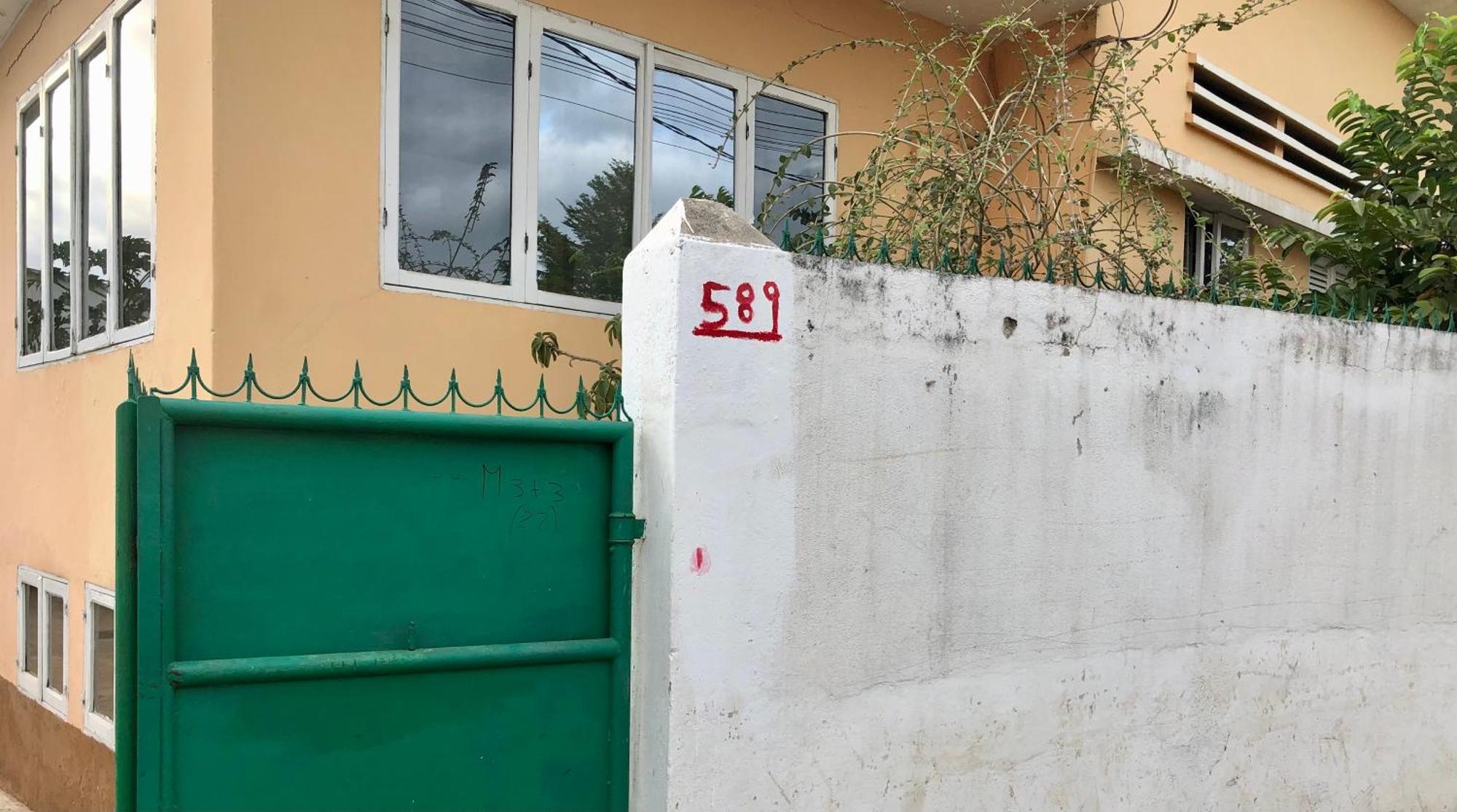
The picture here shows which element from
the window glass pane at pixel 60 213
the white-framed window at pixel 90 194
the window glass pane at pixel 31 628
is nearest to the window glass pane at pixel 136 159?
the white-framed window at pixel 90 194

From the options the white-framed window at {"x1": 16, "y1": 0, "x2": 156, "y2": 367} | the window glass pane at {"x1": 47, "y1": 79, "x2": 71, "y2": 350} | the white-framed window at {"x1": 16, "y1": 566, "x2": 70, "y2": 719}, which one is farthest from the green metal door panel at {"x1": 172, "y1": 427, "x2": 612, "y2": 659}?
the window glass pane at {"x1": 47, "y1": 79, "x2": 71, "y2": 350}

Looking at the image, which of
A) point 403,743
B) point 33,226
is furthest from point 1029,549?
point 33,226

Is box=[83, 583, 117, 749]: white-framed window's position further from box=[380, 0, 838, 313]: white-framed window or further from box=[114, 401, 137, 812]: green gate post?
box=[114, 401, 137, 812]: green gate post

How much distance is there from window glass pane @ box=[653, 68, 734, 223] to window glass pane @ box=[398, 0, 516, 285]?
880 millimetres

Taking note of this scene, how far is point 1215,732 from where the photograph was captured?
367cm

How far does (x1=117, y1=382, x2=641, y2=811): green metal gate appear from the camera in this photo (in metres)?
2.18

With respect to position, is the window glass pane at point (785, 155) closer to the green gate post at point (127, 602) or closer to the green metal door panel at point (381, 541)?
the green metal door panel at point (381, 541)

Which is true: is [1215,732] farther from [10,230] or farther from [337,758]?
[10,230]

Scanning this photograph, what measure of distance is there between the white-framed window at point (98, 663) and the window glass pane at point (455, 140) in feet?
7.53

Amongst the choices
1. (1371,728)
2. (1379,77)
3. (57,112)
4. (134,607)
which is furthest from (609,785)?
(1379,77)

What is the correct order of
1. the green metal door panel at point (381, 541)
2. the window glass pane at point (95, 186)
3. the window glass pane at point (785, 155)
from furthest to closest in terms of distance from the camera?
the window glass pane at point (785, 155)
the window glass pane at point (95, 186)
the green metal door panel at point (381, 541)

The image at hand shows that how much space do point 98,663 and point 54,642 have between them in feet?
2.73

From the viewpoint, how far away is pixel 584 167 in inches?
201

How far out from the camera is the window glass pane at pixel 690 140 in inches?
213
